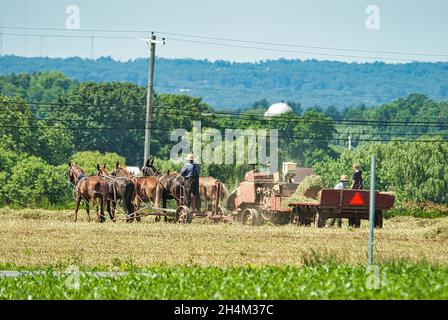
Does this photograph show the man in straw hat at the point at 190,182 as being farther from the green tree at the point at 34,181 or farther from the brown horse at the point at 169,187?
the green tree at the point at 34,181

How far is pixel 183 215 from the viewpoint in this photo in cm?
3725

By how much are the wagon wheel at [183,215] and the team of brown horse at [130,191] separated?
78cm

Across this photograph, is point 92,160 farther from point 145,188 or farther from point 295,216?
point 295,216

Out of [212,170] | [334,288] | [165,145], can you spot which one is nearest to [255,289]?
[334,288]

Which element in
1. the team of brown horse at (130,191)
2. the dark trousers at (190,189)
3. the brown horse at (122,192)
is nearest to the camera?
the dark trousers at (190,189)

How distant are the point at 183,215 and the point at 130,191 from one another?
8.61 ft

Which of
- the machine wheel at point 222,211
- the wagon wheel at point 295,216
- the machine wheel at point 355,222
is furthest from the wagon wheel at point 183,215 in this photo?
the machine wheel at point 355,222

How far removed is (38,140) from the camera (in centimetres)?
11444

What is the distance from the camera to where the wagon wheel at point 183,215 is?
36875 mm

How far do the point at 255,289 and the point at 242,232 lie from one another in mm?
15736

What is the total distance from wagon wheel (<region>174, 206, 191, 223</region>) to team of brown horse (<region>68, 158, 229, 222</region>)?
781mm

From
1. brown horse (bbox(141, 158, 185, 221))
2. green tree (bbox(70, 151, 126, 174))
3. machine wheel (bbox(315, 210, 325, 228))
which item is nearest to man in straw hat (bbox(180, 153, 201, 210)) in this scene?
brown horse (bbox(141, 158, 185, 221))

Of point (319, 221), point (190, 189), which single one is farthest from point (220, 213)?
point (319, 221)
